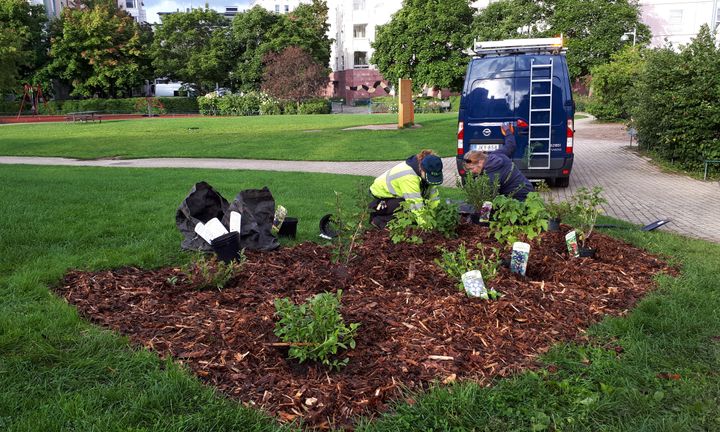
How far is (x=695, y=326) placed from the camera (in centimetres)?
433

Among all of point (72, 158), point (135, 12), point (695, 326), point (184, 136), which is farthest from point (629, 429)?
point (135, 12)

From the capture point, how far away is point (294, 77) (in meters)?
55.4

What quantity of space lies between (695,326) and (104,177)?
11813mm

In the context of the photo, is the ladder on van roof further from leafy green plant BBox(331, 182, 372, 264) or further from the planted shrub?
the planted shrub

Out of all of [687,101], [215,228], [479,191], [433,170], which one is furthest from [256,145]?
[215,228]

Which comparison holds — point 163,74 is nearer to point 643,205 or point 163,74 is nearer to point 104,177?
point 104,177

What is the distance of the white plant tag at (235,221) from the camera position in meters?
6.20

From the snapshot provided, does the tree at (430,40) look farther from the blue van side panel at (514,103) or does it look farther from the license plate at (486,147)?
the license plate at (486,147)

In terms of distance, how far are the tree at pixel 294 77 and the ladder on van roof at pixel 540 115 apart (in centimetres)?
4400

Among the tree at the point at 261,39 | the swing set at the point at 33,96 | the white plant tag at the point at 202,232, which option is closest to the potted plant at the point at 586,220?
the white plant tag at the point at 202,232

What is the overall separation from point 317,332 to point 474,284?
1.45m

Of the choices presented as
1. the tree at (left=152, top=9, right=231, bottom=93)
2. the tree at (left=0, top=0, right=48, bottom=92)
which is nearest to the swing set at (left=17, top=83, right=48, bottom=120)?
the tree at (left=0, top=0, right=48, bottom=92)

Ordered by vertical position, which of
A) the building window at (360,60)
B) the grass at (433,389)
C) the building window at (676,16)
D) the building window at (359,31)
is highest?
the building window at (359,31)

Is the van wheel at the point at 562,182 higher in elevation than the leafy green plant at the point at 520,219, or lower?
lower
